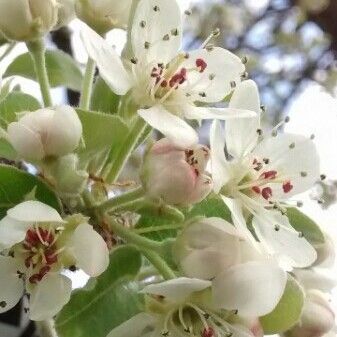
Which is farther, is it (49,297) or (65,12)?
(65,12)

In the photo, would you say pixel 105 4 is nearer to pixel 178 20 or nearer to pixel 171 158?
pixel 178 20

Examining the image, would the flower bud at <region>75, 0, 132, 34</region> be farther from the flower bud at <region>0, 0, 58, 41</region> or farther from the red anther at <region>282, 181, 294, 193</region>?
the red anther at <region>282, 181, 294, 193</region>

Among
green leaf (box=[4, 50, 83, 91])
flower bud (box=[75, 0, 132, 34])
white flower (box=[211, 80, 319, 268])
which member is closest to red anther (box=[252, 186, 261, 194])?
white flower (box=[211, 80, 319, 268])

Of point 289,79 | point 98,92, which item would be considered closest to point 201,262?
point 98,92

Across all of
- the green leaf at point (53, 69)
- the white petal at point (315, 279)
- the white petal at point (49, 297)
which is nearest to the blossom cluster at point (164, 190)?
the white petal at point (49, 297)

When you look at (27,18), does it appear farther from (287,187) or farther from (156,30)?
(287,187)

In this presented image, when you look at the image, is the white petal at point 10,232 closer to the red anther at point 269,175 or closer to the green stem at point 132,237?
the green stem at point 132,237

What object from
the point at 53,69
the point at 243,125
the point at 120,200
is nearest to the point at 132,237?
the point at 120,200
